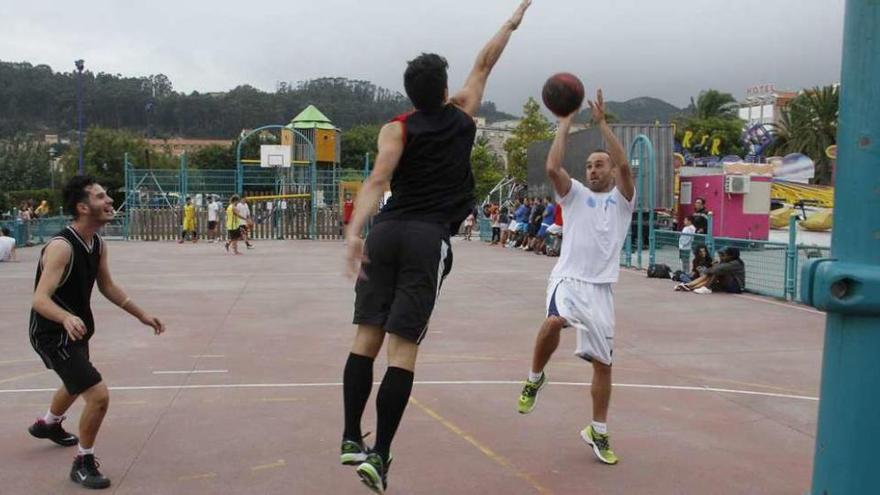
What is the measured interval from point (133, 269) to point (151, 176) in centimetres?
1545

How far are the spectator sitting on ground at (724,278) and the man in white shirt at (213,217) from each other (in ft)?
64.4

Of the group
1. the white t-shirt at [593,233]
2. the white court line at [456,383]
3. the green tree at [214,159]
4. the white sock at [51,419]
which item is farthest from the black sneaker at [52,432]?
the green tree at [214,159]

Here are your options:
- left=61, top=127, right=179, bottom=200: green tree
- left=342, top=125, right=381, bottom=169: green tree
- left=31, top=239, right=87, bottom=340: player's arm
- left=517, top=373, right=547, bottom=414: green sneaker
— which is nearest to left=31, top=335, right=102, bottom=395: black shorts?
left=31, top=239, right=87, bottom=340: player's arm

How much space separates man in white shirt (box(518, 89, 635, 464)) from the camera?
5.23 meters

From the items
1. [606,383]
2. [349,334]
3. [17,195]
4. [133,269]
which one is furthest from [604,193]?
[17,195]

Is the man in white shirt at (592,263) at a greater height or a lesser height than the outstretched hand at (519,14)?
lesser

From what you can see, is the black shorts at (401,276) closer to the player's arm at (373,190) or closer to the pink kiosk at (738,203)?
the player's arm at (373,190)

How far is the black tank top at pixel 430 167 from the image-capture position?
414 centimetres

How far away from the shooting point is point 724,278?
48.6ft

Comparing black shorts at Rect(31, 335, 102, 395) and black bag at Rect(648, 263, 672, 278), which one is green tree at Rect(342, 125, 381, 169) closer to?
black bag at Rect(648, 263, 672, 278)

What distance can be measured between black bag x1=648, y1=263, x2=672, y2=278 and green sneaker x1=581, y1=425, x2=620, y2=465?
12.7m

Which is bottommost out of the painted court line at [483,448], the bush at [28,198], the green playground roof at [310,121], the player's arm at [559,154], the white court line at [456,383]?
the bush at [28,198]

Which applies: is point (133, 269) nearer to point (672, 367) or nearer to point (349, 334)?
point (349, 334)

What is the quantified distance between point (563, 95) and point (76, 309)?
10.1 feet
